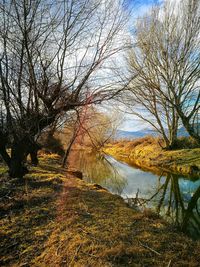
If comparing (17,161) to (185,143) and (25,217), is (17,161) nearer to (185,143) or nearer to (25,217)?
(25,217)

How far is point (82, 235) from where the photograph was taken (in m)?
4.39

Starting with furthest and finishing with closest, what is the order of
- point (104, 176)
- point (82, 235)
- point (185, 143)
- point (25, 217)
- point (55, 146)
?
point (55, 146) → point (185, 143) → point (104, 176) → point (25, 217) → point (82, 235)

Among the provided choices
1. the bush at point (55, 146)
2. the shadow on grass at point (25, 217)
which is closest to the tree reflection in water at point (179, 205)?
the shadow on grass at point (25, 217)

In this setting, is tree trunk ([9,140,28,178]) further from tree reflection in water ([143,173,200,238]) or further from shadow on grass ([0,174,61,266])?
tree reflection in water ([143,173,200,238])

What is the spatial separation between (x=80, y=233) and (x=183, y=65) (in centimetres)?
1413

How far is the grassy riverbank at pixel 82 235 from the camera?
373 cm

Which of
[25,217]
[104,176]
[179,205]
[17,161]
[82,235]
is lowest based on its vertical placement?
[179,205]

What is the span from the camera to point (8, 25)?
17.5ft

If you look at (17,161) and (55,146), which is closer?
(17,161)

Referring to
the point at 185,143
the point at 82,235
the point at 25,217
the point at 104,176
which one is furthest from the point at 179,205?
the point at 185,143

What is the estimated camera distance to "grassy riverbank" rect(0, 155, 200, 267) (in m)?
3.73

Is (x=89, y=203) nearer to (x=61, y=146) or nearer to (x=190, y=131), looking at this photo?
(x=190, y=131)

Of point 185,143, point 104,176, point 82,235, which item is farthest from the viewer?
point 185,143

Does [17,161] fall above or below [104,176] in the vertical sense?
above
